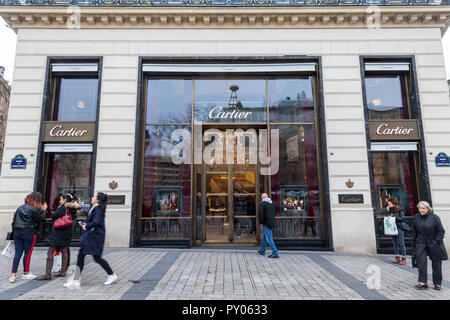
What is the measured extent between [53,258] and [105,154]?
455 cm

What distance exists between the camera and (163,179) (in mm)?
9836

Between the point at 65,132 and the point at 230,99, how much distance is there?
6538 mm

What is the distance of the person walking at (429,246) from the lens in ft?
17.2

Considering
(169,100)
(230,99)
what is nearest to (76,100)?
(169,100)

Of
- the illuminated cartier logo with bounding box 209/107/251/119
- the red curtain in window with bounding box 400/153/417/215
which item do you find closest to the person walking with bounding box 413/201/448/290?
the red curtain in window with bounding box 400/153/417/215

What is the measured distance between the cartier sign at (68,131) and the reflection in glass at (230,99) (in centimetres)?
413

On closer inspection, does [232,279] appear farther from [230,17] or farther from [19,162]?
[230,17]

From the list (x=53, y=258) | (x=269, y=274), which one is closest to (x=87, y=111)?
(x=53, y=258)

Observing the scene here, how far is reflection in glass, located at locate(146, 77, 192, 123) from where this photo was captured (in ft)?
33.7

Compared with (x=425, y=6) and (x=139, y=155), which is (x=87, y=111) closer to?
(x=139, y=155)

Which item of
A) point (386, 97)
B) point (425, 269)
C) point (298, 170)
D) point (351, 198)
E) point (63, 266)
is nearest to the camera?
point (425, 269)

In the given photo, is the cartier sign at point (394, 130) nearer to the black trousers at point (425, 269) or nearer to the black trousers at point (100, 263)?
the black trousers at point (425, 269)

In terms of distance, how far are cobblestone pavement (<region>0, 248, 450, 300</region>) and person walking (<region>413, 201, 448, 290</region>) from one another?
0.27m

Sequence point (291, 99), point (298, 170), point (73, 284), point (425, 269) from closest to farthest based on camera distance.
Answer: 1. point (73, 284)
2. point (425, 269)
3. point (298, 170)
4. point (291, 99)
